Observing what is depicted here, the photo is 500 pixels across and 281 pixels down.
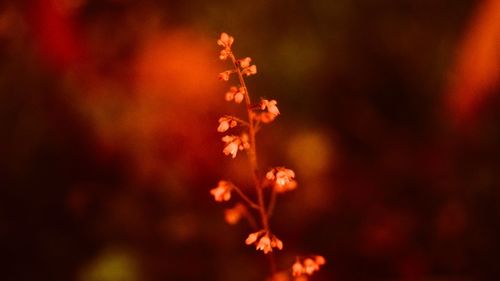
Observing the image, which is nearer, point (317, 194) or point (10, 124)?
point (10, 124)

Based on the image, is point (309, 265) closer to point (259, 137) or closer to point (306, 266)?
point (306, 266)

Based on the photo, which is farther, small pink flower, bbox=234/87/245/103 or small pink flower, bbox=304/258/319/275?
small pink flower, bbox=304/258/319/275

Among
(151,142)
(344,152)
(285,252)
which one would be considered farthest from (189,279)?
(344,152)

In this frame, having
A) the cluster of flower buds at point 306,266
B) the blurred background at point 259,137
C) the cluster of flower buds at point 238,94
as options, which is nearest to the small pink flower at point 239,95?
the cluster of flower buds at point 238,94

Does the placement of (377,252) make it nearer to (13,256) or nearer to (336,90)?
(336,90)

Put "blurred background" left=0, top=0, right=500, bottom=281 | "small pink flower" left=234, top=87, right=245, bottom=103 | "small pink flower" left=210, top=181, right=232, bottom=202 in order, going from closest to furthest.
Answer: "small pink flower" left=234, top=87, right=245, bottom=103 < "small pink flower" left=210, top=181, right=232, bottom=202 < "blurred background" left=0, top=0, right=500, bottom=281

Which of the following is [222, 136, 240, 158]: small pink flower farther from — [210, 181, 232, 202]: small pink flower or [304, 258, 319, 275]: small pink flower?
[304, 258, 319, 275]: small pink flower

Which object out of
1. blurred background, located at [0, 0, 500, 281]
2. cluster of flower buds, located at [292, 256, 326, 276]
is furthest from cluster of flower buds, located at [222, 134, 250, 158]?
blurred background, located at [0, 0, 500, 281]

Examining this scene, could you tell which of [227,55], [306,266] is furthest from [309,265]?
[227,55]
